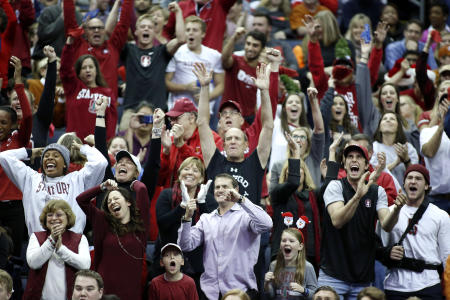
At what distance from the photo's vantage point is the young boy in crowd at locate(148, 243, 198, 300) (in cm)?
762

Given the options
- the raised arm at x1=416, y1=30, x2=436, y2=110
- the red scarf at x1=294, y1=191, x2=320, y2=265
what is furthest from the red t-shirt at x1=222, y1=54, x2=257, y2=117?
the red scarf at x1=294, y1=191, x2=320, y2=265

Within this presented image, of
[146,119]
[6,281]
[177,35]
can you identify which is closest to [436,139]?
[146,119]

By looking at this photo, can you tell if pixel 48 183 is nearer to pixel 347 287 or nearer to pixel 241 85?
pixel 347 287

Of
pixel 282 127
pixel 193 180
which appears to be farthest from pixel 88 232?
pixel 282 127

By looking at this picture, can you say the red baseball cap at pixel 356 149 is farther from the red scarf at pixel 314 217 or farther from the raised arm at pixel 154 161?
the raised arm at pixel 154 161

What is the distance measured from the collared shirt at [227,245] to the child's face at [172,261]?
0.30ft

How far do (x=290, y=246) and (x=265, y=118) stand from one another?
1319 mm

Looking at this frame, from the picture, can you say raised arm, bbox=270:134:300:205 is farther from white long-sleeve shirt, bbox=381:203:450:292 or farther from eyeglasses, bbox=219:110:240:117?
eyeglasses, bbox=219:110:240:117

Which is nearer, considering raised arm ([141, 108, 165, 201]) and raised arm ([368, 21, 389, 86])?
raised arm ([141, 108, 165, 201])

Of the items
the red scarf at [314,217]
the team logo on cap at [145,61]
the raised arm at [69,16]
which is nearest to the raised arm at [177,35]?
the team logo on cap at [145,61]

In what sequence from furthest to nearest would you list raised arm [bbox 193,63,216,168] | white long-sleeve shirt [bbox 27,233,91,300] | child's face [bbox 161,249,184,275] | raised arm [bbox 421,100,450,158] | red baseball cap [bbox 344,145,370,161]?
raised arm [bbox 421,100,450,158], raised arm [bbox 193,63,216,168], red baseball cap [bbox 344,145,370,161], child's face [bbox 161,249,184,275], white long-sleeve shirt [bbox 27,233,91,300]

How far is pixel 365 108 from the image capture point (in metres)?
11.1

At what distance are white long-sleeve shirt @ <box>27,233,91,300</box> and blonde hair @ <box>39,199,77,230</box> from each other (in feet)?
0.60

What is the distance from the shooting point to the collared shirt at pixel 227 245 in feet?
25.3
